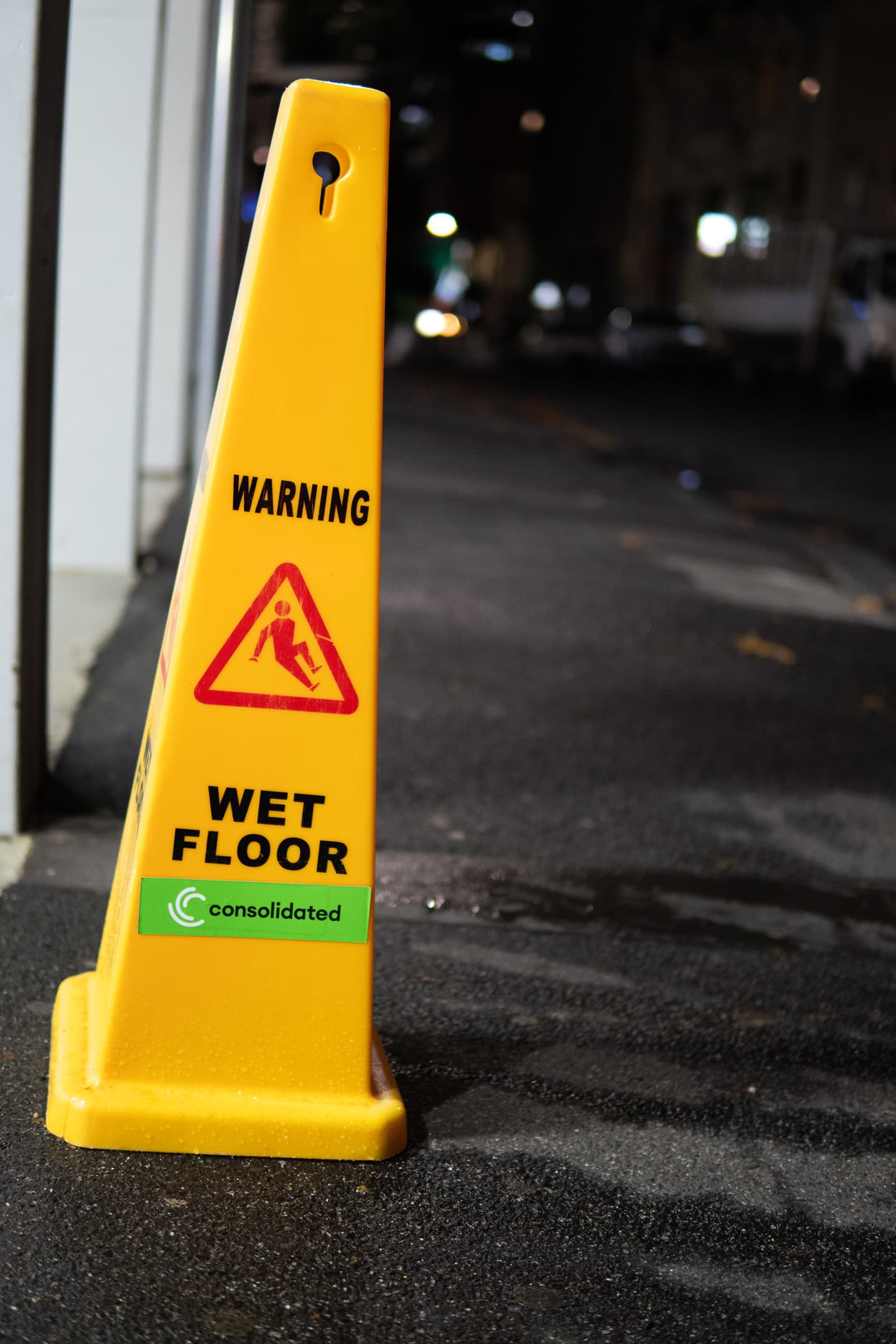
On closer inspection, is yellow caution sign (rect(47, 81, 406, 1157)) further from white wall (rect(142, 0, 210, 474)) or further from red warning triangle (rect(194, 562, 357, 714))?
white wall (rect(142, 0, 210, 474))

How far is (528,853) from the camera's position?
439 cm

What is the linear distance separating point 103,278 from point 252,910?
5034mm

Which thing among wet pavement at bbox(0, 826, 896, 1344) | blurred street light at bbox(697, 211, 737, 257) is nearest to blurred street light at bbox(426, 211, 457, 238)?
blurred street light at bbox(697, 211, 737, 257)

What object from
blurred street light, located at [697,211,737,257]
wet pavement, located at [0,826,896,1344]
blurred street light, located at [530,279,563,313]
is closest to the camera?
wet pavement, located at [0,826,896,1344]

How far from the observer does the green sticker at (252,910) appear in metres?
2.60

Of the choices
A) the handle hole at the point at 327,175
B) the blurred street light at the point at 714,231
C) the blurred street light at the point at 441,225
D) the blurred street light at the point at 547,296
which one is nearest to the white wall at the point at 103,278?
the handle hole at the point at 327,175

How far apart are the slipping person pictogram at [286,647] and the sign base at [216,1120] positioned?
28.9 inches

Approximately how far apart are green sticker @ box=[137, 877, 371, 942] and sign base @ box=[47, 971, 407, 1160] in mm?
280

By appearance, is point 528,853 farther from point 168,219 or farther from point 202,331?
point 168,219

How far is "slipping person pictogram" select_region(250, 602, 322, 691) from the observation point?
2.57m

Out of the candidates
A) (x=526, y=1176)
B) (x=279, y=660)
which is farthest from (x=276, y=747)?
(x=526, y=1176)

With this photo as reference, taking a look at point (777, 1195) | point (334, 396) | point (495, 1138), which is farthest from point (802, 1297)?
point (334, 396)

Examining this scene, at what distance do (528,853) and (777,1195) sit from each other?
1792mm

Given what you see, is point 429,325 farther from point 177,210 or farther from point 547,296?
point 177,210
